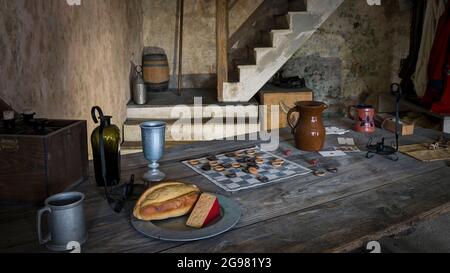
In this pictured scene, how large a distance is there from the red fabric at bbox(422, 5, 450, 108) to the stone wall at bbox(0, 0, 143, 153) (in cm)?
331

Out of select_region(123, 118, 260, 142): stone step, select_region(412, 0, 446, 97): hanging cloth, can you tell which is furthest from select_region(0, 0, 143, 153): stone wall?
select_region(412, 0, 446, 97): hanging cloth

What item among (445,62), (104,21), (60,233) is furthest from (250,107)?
(60,233)

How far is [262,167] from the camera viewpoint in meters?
1.65

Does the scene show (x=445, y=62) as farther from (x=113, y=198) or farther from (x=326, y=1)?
(x=113, y=198)

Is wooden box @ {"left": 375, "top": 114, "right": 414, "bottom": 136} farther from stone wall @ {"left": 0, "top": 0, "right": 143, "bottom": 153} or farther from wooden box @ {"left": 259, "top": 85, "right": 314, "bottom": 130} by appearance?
wooden box @ {"left": 259, "top": 85, "right": 314, "bottom": 130}

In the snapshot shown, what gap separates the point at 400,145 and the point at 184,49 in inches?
163

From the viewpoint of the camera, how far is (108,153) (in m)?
1.47

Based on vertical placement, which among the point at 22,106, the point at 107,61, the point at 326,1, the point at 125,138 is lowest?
the point at 125,138

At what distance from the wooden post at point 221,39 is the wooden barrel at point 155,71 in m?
0.94

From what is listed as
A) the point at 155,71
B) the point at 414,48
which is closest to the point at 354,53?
the point at 414,48

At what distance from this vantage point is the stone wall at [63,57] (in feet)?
6.53

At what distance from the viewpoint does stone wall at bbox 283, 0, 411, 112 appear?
566 cm

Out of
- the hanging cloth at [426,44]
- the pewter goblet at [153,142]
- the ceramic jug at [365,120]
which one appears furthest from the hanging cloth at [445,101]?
the pewter goblet at [153,142]

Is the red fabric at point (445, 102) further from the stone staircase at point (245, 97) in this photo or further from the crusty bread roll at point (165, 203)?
the crusty bread roll at point (165, 203)
